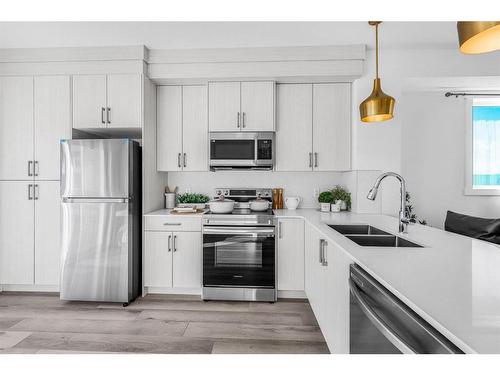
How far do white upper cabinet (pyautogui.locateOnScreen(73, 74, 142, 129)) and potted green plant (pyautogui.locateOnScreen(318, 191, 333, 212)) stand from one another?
2.03 m

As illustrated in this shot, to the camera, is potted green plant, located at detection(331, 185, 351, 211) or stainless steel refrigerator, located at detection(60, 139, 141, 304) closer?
stainless steel refrigerator, located at detection(60, 139, 141, 304)

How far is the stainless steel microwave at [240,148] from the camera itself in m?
3.19

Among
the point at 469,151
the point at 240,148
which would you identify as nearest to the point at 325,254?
the point at 240,148

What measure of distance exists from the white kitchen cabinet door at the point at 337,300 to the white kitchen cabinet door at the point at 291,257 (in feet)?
3.11

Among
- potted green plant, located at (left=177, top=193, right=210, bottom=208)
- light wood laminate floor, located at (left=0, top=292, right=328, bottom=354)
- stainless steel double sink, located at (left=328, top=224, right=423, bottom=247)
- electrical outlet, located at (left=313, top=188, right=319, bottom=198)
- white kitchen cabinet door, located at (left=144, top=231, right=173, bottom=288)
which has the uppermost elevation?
electrical outlet, located at (left=313, top=188, right=319, bottom=198)

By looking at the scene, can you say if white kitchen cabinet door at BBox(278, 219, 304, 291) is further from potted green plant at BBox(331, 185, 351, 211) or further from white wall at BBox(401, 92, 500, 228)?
white wall at BBox(401, 92, 500, 228)

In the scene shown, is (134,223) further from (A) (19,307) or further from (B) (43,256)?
(A) (19,307)

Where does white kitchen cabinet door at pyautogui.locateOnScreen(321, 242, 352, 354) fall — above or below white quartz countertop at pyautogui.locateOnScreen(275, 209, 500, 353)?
Result: below

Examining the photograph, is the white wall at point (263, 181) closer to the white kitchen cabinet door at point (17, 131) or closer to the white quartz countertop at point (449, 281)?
the white kitchen cabinet door at point (17, 131)

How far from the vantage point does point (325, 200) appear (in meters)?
3.27

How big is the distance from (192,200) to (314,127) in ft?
5.20

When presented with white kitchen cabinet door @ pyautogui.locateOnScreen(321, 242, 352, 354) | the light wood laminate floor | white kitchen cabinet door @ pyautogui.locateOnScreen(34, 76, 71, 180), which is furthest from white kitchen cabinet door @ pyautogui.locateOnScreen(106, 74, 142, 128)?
white kitchen cabinet door @ pyautogui.locateOnScreen(321, 242, 352, 354)

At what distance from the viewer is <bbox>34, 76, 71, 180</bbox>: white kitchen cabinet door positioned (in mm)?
3047

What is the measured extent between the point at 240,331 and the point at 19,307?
2105 millimetres
